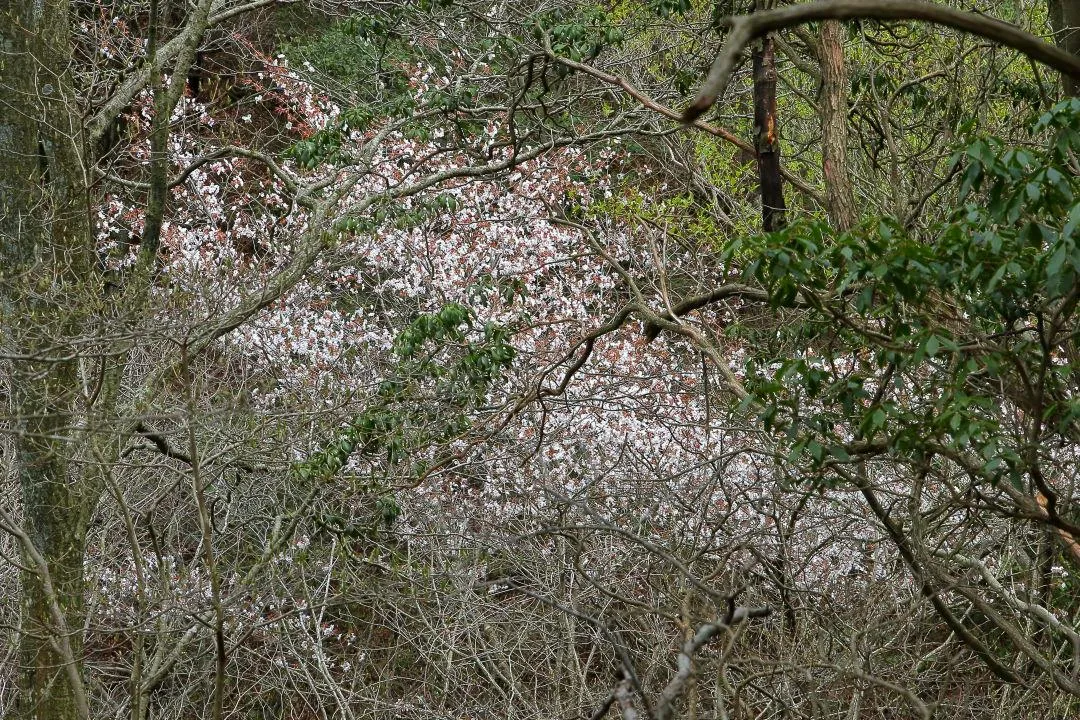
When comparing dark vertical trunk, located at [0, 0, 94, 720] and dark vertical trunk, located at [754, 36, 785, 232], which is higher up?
dark vertical trunk, located at [754, 36, 785, 232]

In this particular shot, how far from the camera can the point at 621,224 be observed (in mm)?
11625

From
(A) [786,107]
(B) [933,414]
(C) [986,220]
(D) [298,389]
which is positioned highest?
(A) [786,107]

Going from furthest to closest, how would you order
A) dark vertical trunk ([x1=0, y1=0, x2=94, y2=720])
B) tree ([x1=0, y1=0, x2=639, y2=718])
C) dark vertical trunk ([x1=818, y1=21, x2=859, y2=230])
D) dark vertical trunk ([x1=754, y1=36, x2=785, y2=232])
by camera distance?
1. dark vertical trunk ([x1=754, y1=36, x2=785, y2=232])
2. dark vertical trunk ([x1=0, y1=0, x2=94, y2=720])
3. dark vertical trunk ([x1=818, y1=21, x2=859, y2=230])
4. tree ([x1=0, y1=0, x2=639, y2=718])

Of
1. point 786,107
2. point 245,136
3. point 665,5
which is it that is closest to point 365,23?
point 665,5

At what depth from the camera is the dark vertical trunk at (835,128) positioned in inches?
263

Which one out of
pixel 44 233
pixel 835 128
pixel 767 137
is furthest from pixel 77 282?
pixel 835 128

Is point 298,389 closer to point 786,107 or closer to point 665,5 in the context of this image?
point 665,5

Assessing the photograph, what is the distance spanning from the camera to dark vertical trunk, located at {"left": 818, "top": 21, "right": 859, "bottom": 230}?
21.9 feet

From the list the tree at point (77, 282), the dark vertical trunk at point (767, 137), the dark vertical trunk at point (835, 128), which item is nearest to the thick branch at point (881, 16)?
the tree at point (77, 282)

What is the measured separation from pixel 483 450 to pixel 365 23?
3373 mm

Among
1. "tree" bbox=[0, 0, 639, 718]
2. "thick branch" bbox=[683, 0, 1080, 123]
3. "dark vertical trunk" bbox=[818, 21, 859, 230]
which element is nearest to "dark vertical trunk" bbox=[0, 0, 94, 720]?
"tree" bbox=[0, 0, 639, 718]

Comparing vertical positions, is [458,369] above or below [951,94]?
below

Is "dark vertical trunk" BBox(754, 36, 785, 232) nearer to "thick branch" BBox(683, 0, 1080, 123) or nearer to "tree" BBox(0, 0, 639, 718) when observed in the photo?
"tree" BBox(0, 0, 639, 718)

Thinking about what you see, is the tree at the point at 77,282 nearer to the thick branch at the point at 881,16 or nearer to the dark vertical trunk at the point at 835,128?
the dark vertical trunk at the point at 835,128
